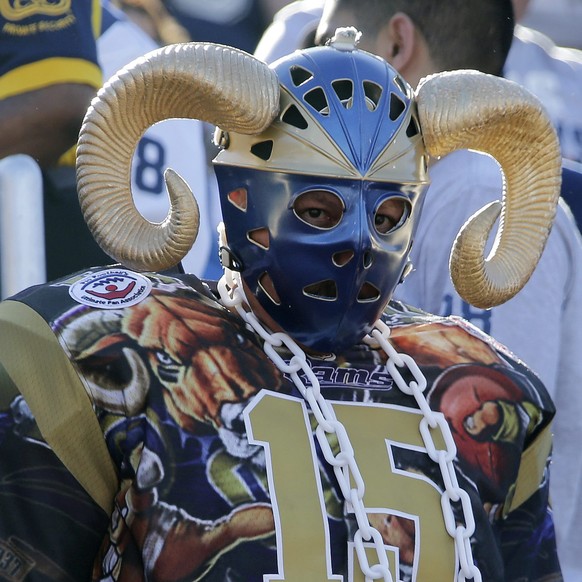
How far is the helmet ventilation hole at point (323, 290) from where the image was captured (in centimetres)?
232

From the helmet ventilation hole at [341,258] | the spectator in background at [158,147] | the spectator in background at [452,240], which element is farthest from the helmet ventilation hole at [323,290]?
the spectator in background at [158,147]

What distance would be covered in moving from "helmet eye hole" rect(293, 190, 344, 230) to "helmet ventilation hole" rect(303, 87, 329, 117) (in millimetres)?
140

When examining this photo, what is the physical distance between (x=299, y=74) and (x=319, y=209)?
9.7 inches

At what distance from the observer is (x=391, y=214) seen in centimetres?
237

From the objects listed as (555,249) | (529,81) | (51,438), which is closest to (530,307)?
(555,249)

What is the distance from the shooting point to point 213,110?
7.61 ft

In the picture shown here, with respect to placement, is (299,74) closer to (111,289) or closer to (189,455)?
(111,289)

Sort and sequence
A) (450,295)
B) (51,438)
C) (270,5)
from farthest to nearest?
(270,5)
(450,295)
(51,438)

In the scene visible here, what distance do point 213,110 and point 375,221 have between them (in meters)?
0.33

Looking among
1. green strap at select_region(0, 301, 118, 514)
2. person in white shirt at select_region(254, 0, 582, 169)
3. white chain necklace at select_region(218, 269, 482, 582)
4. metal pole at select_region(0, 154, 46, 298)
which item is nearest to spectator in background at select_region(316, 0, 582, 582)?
person in white shirt at select_region(254, 0, 582, 169)

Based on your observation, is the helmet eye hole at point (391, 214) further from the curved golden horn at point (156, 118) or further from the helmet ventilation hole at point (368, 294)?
the curved golden horn at point (156, 118)

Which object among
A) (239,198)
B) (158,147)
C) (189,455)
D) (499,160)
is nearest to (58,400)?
(189,455)

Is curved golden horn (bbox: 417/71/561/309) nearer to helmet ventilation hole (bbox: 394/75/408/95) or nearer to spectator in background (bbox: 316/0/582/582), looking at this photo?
helmet ventilation hole (bbox: 394/75/408/95)

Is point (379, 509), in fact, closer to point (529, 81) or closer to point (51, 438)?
point (51, 438)
